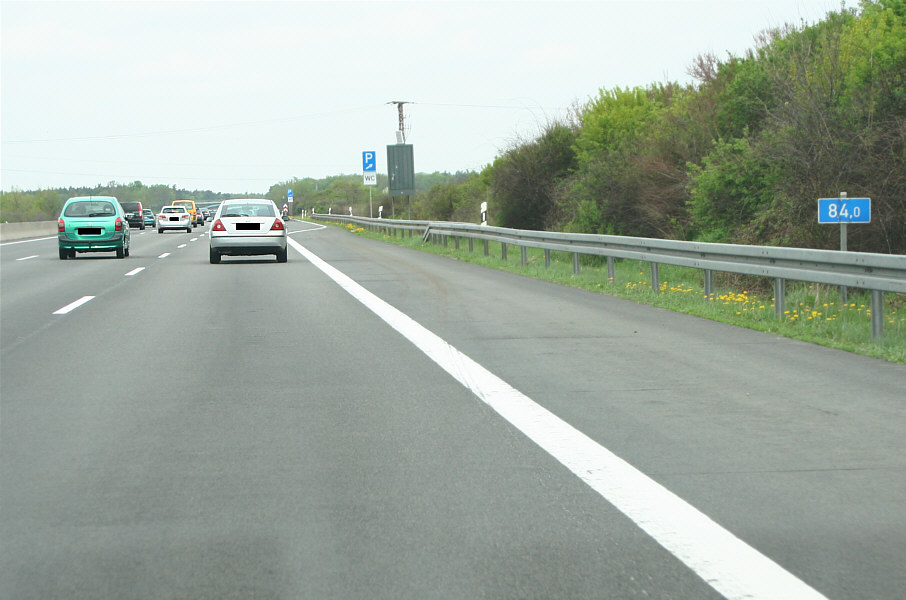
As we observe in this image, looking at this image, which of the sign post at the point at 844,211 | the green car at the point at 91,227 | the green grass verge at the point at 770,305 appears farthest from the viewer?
the green car at the point at 91,227

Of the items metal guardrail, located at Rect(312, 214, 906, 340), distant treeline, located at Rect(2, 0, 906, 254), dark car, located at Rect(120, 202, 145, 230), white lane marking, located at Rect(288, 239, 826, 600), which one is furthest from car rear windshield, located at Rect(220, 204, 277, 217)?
dark car, located at Rect(120, 202, 145, 230)

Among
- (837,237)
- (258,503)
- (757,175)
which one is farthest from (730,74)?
(258,503)

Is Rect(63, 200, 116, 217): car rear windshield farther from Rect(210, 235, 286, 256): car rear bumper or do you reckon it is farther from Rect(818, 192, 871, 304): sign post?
Rect(818, 192, 871, 304): sign post

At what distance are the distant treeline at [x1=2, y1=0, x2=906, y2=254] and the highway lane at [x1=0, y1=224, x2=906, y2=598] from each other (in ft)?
23.6

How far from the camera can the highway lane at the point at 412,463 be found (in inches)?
153

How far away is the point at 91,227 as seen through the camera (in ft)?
87.2

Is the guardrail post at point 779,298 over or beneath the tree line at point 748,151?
beneath

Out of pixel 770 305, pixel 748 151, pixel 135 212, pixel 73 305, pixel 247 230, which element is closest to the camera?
pixel 770 305

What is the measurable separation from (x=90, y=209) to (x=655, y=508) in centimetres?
2488

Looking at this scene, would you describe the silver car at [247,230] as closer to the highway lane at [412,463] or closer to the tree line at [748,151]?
the tree line at [748,151]

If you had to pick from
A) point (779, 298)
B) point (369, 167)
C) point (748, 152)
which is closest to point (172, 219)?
point (369, 167)

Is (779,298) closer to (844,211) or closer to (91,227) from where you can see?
(844,211)

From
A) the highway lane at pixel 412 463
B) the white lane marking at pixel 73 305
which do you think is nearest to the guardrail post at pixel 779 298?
the highway lane at pixel 412 463

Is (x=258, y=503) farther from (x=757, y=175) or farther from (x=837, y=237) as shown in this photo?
(x=757, y=175)
